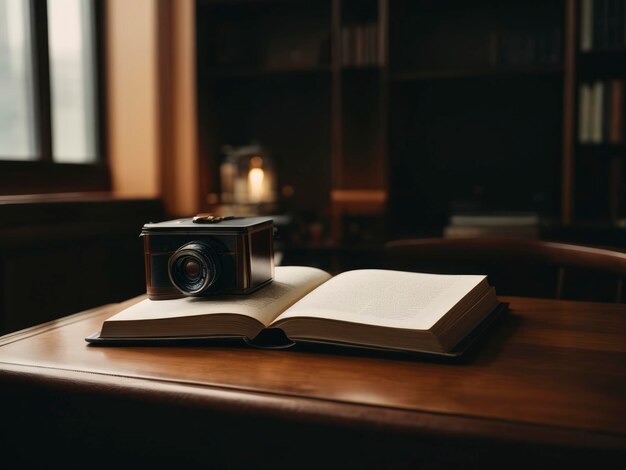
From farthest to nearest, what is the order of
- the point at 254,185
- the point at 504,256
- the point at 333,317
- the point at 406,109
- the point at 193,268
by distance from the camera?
the point at 406,109, the point at 254,185, the point at 504,256, the point at 193,268, the point at 333,317

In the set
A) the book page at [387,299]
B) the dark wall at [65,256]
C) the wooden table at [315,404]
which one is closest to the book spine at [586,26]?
the dark wall at [65,256]

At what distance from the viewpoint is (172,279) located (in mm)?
805

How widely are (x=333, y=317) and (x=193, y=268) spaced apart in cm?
20

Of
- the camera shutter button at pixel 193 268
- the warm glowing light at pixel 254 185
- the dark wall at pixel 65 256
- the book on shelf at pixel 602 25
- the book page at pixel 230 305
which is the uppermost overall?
the book on shelf at pixel 602 25

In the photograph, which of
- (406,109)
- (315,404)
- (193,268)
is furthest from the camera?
(406,109)

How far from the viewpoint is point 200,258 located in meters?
0.78

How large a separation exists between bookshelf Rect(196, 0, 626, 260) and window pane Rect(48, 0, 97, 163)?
50 centimetres

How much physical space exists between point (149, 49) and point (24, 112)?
65 cm

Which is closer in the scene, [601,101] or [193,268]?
[193,268]

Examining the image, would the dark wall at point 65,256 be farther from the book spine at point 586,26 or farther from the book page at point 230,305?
the book spine at point 586,26

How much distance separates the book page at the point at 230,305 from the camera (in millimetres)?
743

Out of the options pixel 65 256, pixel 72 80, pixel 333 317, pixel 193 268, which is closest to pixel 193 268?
pixel 193 268

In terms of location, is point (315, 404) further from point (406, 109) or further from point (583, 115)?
point (406, 109)

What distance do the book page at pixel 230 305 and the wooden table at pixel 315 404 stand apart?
0.04 m
